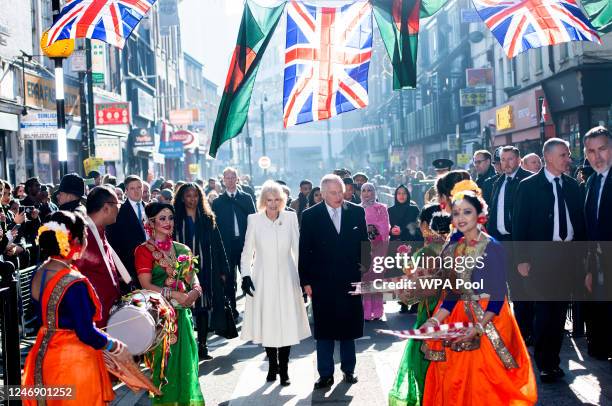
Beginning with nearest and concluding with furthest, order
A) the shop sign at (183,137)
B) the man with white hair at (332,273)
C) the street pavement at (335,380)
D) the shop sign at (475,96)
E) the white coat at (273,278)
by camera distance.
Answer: the street pavement at (335,380) < the man with white hair at (332,273) < the white coat at (273,278) < the shop sign at (475,96) < the shop sign at (183,137)

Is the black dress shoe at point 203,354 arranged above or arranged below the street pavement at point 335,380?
above

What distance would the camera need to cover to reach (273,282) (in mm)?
8523

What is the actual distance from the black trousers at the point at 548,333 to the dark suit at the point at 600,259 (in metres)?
0.74

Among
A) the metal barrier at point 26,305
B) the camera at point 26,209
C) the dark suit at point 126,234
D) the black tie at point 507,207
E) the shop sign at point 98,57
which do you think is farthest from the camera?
the shop sign at point 98,57

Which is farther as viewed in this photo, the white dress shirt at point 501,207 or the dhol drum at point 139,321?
the white dress shirt at point 501,207

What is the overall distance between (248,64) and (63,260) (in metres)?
3.54

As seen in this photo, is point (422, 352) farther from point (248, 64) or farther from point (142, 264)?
point (248, 64)

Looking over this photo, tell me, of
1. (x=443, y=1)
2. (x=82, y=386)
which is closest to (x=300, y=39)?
(x=443, y=1)

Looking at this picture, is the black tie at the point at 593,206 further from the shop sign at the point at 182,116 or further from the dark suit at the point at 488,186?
the shop sign at the point at 182,116

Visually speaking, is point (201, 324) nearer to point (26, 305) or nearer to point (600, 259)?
point (26, 305)

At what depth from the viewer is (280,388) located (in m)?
8.25

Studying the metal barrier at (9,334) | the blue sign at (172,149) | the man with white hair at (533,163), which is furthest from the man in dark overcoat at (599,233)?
the blue sign at (172,149)

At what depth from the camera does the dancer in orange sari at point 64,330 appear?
4.84 meters

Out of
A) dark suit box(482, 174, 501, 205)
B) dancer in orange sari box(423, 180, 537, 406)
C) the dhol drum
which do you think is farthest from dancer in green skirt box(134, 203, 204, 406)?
dark suit box(482, 174, 501, 205)
